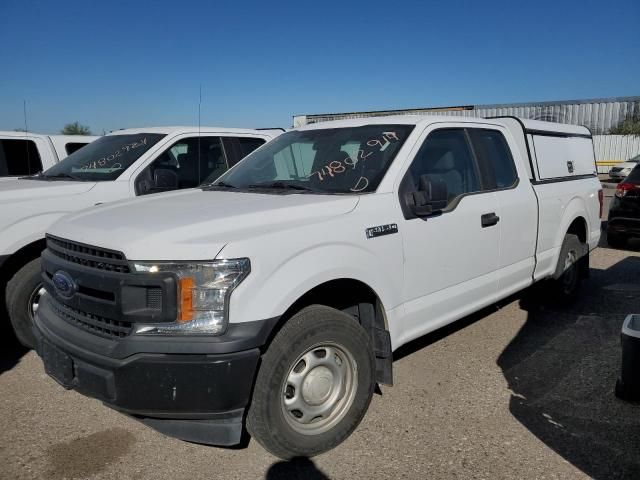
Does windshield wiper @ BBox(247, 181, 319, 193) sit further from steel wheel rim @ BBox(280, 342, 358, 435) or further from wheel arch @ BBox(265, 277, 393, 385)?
steel wheel rim @ BBox(280, 342, 358, 435)

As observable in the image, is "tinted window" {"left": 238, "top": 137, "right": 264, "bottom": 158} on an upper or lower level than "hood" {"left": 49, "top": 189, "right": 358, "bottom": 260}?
upper

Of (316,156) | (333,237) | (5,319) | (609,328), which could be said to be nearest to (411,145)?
(316,156)

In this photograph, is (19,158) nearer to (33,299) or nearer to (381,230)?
(33,299)

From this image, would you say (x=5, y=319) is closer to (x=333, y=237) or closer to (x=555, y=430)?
(x=333, y=237)

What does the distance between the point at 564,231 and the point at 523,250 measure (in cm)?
99

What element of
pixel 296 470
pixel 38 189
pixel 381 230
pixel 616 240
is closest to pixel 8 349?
pixel 38 189

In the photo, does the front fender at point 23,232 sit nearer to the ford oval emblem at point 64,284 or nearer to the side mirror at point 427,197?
the ford oval emblem at point 64,284

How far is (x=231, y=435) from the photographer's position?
255 cm

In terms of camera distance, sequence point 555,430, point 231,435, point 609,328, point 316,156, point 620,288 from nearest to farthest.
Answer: point 231,435, point 555,430, point 316,156, point 609,328, point 620,288

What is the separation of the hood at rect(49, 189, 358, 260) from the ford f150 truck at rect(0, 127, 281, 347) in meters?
1.29

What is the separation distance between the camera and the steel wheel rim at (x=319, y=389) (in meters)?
2.86

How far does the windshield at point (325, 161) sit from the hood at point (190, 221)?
24 centimetres

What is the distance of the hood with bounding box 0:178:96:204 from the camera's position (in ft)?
14.2

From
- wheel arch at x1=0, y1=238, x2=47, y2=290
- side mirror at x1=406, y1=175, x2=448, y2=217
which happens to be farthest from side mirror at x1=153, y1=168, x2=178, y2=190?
side mirror at x1=406, y1=175, x2=448, y2=217
